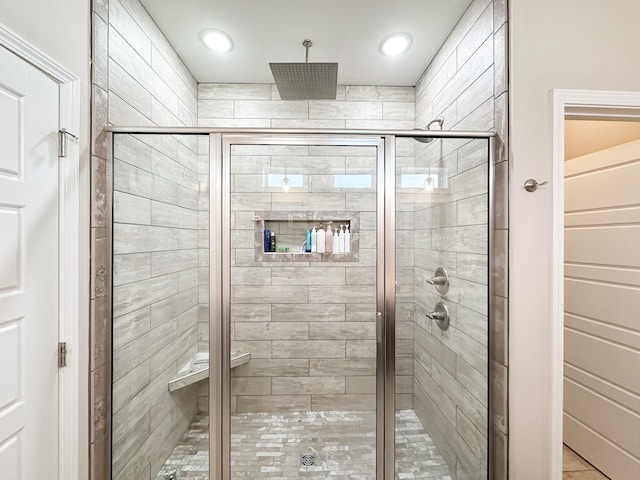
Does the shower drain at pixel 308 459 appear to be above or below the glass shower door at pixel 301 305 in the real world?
Result: below

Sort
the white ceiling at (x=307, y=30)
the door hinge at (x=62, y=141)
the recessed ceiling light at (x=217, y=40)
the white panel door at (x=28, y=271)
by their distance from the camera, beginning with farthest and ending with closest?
the recessed ceiling light at (x=217, y=40) < the white ceiling at (x=307, y=30) < the door hinge at (x=62, y=141) < the white panel door at (x=28, y=271)

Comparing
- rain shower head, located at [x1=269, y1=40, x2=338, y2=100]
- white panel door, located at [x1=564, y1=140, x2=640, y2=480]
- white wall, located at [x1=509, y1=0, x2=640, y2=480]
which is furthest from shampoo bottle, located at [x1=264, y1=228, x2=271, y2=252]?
white panel door, located at [x1=564, y1=140, x2=640, y2=480]

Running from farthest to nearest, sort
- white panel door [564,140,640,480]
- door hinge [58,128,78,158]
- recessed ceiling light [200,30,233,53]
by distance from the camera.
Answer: recessed ceiling light [200,30,233,53] → white panel door [564,140,640,480] → door hinge [58,128,78,158]

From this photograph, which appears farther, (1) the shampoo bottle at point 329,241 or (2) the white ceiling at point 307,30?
(2) the white ceiling at point 307,30

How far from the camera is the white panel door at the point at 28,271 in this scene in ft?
3.22

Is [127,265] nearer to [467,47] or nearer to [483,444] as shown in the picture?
[483,444]

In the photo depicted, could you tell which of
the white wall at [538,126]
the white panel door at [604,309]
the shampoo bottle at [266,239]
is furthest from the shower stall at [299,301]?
the white panel door at [604,309]

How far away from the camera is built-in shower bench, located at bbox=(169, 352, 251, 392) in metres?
1.43

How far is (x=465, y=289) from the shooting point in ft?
4.96

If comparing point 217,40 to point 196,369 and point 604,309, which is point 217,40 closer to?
point 196,369

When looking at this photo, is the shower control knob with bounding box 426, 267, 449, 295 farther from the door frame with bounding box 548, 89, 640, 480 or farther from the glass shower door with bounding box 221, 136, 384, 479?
the door frame with bounding box 548, 89, 640, 480

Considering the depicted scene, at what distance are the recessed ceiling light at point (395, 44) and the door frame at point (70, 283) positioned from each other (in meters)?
1.69

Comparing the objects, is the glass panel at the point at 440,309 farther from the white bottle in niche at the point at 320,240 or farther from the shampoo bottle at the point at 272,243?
the shampoo bottle at the point at 272,243

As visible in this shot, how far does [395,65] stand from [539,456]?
242 cm
